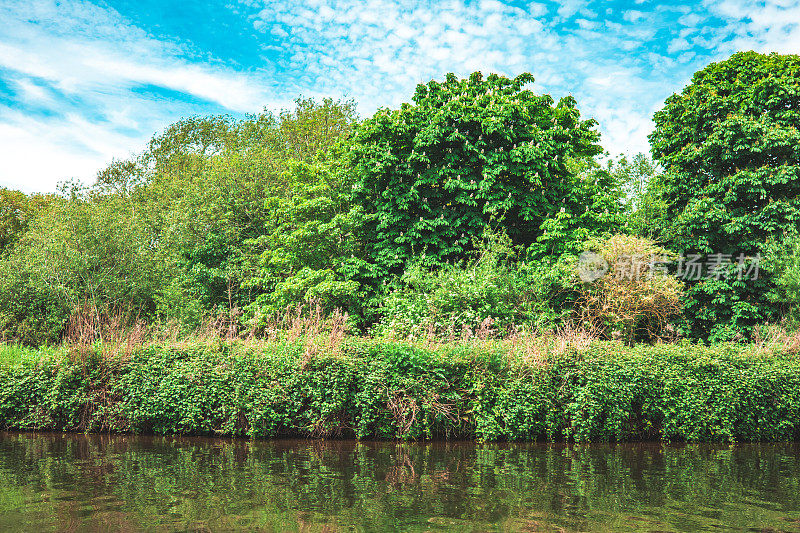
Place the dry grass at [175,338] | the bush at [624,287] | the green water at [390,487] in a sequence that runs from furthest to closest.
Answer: the bush at [624,287] < the dry grass at [175,338] < the green water at [390,487]

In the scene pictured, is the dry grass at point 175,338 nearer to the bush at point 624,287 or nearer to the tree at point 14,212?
the bush at point 624,287

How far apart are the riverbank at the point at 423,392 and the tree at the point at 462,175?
8.45 m

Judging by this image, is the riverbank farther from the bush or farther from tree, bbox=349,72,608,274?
tree, bbox=349,72,608,274

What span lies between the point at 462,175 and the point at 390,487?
1534cm

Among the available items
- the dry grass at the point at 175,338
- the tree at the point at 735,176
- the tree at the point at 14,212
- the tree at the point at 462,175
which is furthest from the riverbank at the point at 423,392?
the tree at the point at 14,212

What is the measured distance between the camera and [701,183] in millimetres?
24141

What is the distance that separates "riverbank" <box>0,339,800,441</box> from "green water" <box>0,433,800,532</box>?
2.11 feet

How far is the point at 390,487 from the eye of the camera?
824 centimetres

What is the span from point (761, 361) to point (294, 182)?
18269 millimetres

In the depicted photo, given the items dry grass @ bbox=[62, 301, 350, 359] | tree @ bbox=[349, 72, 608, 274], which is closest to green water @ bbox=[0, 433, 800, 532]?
dry grass @ bbox=[62, 301, 350, 359]

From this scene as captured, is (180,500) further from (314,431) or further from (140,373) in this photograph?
(140,373)

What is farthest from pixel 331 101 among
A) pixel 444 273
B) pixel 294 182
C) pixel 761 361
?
pixel 761 361

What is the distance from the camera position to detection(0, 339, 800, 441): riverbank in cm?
1241

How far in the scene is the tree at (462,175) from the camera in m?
21.3
